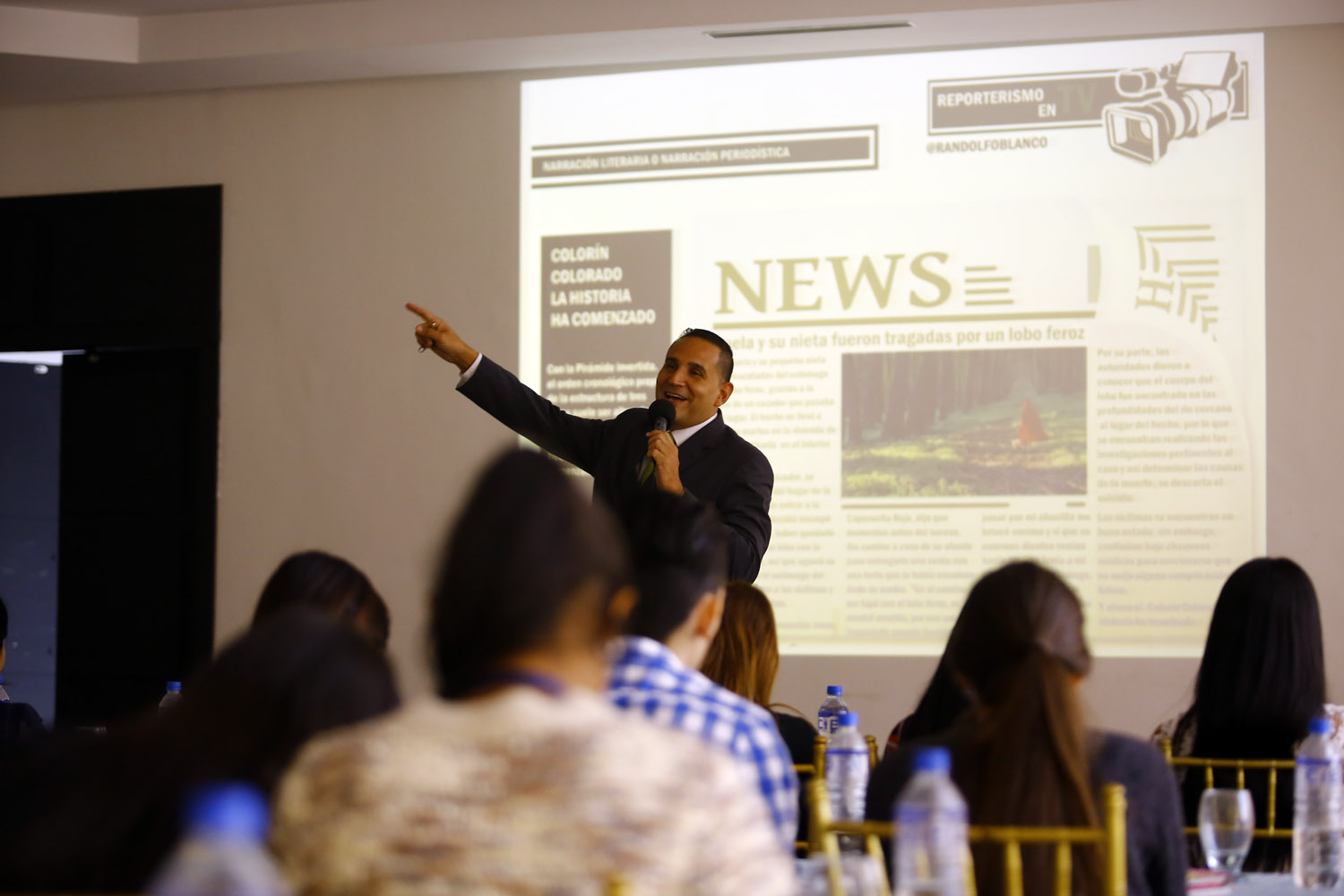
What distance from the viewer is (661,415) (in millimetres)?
3541

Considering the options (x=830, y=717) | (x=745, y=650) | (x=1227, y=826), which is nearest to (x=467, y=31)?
(x=830, y=717)

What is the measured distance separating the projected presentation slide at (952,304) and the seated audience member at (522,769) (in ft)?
12.1

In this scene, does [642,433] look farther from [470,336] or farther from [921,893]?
[921,893]

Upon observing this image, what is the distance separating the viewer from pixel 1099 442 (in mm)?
4535

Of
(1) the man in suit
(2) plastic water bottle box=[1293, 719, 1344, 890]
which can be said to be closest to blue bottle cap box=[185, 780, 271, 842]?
(2) plastic water bottle box=[1293, 719, 1344, 890]

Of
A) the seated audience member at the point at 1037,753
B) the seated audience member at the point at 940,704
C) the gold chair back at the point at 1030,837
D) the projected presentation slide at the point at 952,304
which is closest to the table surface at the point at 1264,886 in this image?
the seated audience member at the point at 1037,753

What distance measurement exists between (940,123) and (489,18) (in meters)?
1.67

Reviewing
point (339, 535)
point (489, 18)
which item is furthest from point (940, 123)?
point (339, 535)

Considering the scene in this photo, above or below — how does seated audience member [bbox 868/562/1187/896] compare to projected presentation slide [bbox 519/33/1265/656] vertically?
below

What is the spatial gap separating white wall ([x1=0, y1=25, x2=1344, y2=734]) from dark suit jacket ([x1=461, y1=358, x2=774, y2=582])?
4.38 feet

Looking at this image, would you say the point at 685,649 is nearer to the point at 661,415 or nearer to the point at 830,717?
the point at 830,717

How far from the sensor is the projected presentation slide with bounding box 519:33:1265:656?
4.48 m

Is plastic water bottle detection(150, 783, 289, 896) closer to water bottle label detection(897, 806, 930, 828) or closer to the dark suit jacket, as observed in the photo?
water bottle label detection(897, 806, 930, 828)

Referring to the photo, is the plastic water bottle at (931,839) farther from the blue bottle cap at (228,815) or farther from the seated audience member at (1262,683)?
the seated audience member at (1262,683)
